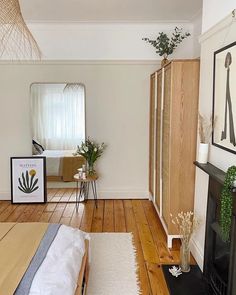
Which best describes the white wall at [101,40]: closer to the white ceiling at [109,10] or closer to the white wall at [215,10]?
the white ceiling at [109,10]

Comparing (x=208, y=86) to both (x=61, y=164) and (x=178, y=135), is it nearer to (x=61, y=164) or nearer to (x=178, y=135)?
(x=178, y=135)

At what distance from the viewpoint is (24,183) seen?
4316 mm

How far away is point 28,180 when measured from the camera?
4.32 metres

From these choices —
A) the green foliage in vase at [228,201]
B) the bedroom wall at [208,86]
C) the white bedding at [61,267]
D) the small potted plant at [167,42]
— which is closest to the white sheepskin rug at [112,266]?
the white bedding at [61,267]

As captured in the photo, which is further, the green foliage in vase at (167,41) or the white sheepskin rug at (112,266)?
the green foliage in vase at (167,41)

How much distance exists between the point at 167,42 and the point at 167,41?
0.03m

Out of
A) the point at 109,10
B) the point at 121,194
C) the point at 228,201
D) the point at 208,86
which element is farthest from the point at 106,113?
the point at 228,201

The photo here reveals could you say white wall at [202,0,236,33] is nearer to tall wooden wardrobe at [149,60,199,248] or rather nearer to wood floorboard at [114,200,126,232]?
tall wooden wardrobe at [149,60,199,248]

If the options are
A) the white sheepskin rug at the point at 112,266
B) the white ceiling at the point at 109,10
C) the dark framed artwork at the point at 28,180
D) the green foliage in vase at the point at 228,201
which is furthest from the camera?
the dark framed artwork at the point at 28,180

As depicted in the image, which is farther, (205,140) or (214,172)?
(205,140)

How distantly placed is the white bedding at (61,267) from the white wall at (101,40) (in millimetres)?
2899

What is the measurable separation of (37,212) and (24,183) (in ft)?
1.94

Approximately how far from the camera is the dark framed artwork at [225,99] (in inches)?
73.3

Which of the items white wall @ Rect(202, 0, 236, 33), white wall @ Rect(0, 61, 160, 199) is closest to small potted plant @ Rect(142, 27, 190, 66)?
white wall @ Rect(0, 61, 160, 199)
